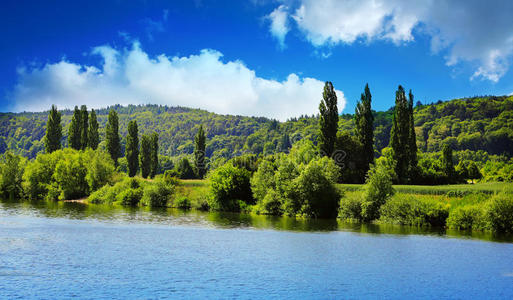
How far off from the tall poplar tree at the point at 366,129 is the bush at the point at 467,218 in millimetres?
25807

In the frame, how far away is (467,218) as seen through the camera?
47.8 m

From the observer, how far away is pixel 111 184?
87.8 metres

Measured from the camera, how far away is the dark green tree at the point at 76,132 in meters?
104

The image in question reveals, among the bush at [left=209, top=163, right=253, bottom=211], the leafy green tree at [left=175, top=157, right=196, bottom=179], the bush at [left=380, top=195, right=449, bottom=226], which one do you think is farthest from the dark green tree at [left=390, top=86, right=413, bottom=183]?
the leafy green tree at [left=175, top=157, right=196, bottom=179]

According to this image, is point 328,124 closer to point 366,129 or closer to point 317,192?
point 366,129

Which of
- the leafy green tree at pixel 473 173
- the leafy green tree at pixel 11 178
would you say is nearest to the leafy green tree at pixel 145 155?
the leafy green tree at pixel 11 178

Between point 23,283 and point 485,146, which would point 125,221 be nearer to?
point 23,283

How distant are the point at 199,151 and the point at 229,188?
37.2 meters

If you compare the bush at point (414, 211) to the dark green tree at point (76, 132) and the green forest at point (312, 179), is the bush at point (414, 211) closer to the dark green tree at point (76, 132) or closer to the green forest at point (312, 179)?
the green forest at point (312, 179)

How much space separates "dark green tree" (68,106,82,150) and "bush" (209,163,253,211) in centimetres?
4792

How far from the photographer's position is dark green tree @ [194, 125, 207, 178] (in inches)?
4181

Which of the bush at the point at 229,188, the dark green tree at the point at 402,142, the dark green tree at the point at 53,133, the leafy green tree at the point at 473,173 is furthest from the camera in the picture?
the dark green tree at the point at 53,133

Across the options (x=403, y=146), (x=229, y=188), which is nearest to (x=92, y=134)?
(x=229, y=188)

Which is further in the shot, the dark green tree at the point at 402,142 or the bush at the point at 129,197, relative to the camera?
the bush at the point at 129,197
